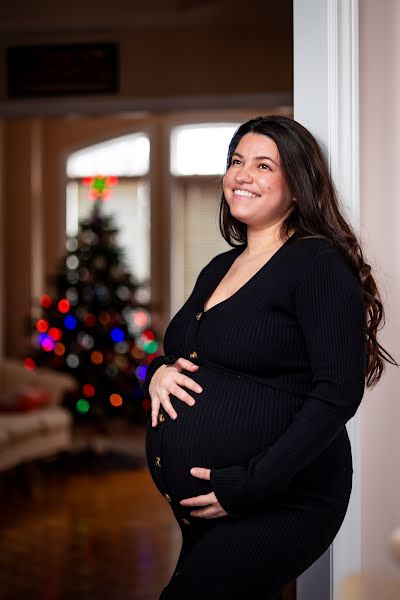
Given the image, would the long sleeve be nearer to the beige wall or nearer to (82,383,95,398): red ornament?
the beige wall

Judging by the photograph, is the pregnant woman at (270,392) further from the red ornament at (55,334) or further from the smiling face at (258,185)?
the red ornament at (55,334)

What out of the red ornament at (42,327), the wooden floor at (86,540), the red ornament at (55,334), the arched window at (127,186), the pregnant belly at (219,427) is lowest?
the wooden floor at (86,540)

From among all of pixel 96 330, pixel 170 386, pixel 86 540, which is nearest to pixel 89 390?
pixel 96 330

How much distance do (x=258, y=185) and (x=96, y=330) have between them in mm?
5407

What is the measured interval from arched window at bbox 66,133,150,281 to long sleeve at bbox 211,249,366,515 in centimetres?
729

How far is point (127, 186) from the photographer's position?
8938 millimetres

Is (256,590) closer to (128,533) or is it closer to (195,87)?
(128,533)

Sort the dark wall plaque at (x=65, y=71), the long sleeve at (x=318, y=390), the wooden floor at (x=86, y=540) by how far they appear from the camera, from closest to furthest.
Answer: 1. the long sleeve at (x=318, y=390)
2. the wooden floor at (x=86, y=540)
3. the dark wall plaque at (x=65, y=71)

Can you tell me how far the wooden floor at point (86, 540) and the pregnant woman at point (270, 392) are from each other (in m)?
1.54

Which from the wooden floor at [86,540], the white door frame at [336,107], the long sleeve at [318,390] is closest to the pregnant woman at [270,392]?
the long sleeve at [318,390]

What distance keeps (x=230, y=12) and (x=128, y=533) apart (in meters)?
3.34

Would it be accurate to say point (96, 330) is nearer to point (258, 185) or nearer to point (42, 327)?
point (42, 327)

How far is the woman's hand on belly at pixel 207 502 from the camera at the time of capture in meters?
1.66

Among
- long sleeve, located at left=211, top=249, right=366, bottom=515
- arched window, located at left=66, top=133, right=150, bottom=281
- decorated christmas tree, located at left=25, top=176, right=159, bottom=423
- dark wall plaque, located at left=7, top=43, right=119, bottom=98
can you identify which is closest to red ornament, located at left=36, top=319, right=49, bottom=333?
decorated christmas tree, located at left=25, top=176, right=159, bottom=423
